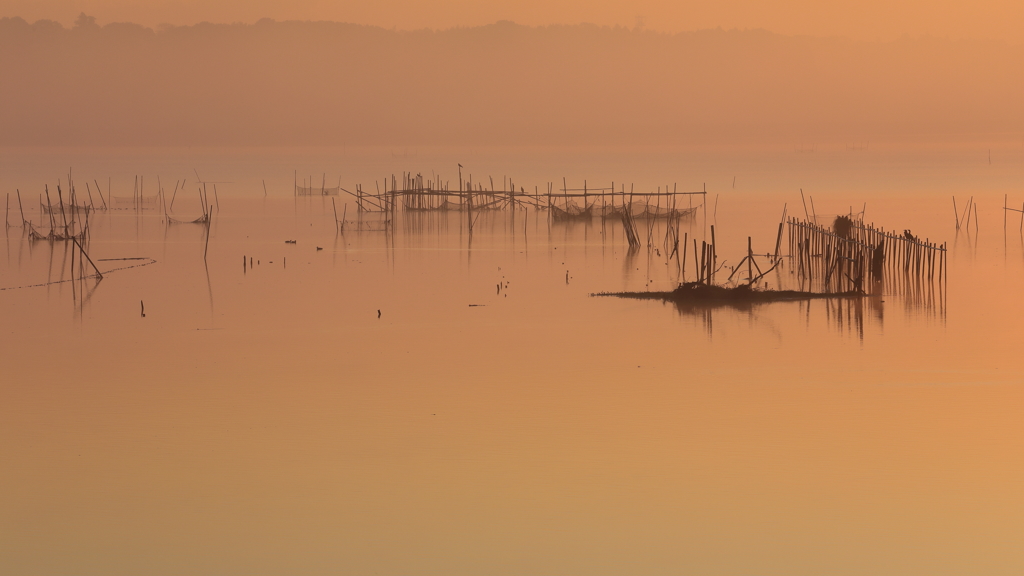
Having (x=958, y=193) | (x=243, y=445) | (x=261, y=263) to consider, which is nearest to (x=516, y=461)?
(x=243, y=445)

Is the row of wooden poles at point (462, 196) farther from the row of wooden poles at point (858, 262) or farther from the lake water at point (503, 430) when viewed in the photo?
the lake water at point (503, 430)

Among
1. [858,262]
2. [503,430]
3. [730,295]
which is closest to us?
[503,430]

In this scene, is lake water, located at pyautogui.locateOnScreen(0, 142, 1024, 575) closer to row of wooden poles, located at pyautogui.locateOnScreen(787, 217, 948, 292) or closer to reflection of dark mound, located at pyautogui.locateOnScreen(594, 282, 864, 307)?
reflection of dark mound, located at pyautogui.locateOnScreen(594, 282, 864, 307)

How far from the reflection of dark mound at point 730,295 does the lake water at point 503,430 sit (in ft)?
1.05

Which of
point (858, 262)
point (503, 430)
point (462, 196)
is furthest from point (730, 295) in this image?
point (462, 196)

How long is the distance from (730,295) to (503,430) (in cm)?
675

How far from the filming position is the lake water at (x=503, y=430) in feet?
22.3

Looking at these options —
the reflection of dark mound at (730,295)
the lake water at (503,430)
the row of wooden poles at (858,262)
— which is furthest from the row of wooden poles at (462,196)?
the lake water at (503,430)

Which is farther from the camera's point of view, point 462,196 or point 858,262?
point 462,196

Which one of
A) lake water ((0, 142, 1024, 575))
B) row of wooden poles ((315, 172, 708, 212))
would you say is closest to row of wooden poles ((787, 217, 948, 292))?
lake water ((0, 142, 1024, 575))

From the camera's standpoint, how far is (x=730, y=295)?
15375mm

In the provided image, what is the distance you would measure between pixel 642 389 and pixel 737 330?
319 cm

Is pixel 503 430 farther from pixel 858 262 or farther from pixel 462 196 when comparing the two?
pixel 462 196

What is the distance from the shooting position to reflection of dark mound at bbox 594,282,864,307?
603 inches
